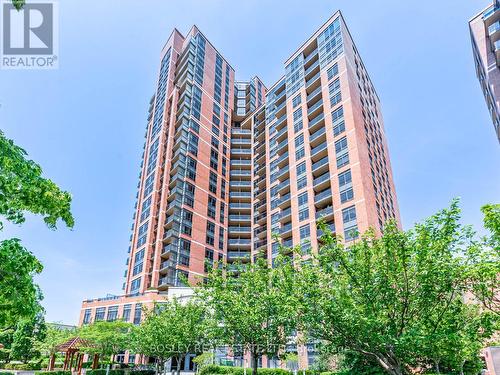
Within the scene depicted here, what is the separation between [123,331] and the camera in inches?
1667

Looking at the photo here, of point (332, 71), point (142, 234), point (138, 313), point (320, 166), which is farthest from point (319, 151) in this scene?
point (138, 313)

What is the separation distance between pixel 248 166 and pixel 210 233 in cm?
2108

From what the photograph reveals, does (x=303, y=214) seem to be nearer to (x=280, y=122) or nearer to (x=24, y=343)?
(x=280, y=122)

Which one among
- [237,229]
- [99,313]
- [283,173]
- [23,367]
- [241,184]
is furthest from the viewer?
[241,184]

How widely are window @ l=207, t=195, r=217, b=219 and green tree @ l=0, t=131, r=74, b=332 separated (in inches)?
2399

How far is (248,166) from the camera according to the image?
261 ft

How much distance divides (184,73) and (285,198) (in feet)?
129

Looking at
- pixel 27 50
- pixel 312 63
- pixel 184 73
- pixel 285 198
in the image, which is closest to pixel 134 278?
pixel 285 198

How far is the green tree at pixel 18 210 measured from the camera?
6.04 meters

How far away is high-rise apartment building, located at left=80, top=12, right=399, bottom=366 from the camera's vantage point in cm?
5091

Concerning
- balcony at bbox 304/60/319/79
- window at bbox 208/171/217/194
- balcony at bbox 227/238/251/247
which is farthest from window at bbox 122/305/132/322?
balcony at bbox 304/60/319/79

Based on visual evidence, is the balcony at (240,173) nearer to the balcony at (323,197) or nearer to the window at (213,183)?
the window at (213,183)

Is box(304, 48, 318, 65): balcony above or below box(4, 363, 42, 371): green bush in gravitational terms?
above

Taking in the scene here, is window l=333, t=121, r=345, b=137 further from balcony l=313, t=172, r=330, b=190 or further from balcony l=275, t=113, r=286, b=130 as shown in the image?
balcony l=275, t=113, r=286, b=130
